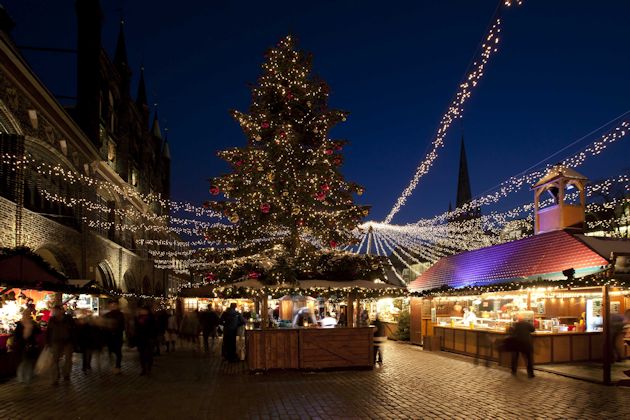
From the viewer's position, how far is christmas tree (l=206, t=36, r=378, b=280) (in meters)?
20.4

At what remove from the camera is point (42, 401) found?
10656 mm

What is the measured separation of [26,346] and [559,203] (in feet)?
52.0

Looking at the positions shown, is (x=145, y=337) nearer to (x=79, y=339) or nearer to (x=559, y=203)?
(x=79, y=339)

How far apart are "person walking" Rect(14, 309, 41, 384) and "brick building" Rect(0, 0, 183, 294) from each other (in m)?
5.34

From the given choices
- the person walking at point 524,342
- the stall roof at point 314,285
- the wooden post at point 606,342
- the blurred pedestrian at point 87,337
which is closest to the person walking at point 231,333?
the stall roof at point 314,285

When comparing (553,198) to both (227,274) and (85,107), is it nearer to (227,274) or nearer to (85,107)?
(227,274)

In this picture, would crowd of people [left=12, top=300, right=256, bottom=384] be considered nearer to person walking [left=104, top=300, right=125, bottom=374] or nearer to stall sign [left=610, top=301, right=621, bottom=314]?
person walking [left=104, top=300, right=125, bottom=374]

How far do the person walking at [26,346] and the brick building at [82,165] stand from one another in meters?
5.34

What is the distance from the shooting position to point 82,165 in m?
26.6

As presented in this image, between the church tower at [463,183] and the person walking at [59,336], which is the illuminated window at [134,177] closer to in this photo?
the person walking at [59,336]

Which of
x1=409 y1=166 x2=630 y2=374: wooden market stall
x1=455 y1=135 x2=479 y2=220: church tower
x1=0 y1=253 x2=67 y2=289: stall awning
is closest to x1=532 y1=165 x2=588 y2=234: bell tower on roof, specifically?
x1=409 y1=166 x2=630 y2=374: wooden market stall

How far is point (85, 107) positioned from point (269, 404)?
2344 centimetres

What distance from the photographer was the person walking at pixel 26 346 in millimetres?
12750

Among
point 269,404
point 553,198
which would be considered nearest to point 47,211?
point 269,404
